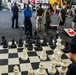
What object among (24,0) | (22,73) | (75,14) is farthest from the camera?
(24,0)

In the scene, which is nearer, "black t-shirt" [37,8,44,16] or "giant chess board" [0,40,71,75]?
"giant chess board" [0,40,71,75]

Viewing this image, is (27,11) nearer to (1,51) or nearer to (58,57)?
(1,51)

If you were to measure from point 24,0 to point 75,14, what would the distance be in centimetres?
682

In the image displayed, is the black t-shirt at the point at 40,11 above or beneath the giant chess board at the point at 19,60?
above

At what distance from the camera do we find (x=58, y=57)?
8.41 ft

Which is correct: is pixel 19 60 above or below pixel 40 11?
below

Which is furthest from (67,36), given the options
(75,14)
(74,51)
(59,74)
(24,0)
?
(24,0)

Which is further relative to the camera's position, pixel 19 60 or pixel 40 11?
pixel 40 11

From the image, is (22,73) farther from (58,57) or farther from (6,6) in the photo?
(6,6)

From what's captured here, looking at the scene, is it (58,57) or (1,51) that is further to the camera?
(1,51)

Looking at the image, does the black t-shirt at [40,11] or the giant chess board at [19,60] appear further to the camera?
the black t-shirt at [40,11]

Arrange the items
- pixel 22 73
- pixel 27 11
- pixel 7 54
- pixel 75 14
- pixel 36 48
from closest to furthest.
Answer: pixel 22 73 → pixel 7 54 → pixel 36 48 → pixel 27 11 → pixel 75 14

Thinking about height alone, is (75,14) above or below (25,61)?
above

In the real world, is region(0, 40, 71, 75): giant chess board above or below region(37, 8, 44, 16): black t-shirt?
below
